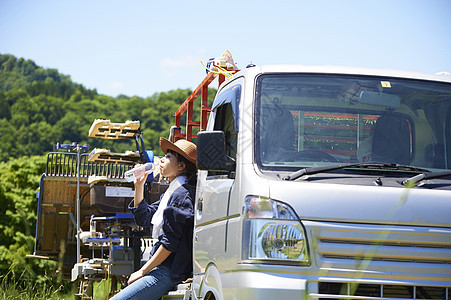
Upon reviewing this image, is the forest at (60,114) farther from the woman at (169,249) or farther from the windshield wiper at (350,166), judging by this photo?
the windshield wiper at (350,166)

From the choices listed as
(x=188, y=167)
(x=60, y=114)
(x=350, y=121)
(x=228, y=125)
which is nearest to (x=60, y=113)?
(x=60, y=114)

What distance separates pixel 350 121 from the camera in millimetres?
4500

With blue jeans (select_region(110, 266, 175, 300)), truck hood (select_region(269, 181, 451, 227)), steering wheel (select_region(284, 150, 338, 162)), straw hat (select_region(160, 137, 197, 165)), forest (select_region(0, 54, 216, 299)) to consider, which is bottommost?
blue jeans (select_region(110, 266, 175, 300))

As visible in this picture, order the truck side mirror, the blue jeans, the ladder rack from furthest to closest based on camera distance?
1. the ladder rack
2. the blue jeans
3. the truck side mirror

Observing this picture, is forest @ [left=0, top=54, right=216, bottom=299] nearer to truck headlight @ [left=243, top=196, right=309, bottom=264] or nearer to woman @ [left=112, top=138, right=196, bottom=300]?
woman @ [left=112, top=138, right=196, bottom=300]

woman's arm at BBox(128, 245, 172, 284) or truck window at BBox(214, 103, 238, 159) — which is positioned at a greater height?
truck window at BBox(214, 103, 238, 159)

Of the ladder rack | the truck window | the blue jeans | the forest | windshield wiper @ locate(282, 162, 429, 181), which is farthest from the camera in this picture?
the forest

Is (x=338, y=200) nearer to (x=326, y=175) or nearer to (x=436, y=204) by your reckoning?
(x=326, y=175)

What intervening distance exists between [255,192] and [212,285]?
951 millimetres

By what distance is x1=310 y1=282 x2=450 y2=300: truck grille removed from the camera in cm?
360

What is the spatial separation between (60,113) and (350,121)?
332 feet

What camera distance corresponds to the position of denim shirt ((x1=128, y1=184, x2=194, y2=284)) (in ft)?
18.2

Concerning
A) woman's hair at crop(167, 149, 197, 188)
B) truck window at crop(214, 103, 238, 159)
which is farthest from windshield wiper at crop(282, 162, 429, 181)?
woman's hair at crop(167, 149, 197, 188)

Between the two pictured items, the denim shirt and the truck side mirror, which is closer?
the truck side mirror
